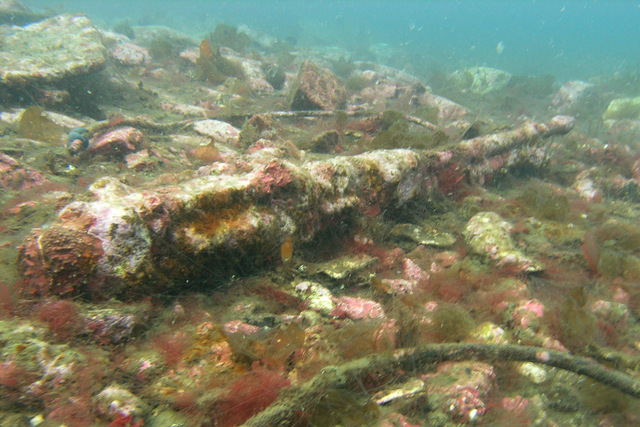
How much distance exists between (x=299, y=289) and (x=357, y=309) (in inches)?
25.4

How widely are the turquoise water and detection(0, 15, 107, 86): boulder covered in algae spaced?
79.0 feet

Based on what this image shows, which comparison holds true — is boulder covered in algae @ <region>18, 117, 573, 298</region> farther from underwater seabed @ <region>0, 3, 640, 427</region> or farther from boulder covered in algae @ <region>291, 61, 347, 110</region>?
boulder covered in algae @ <region>291, 61, 347, 110</region>

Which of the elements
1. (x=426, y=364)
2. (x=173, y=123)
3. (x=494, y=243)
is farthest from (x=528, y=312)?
(x=173, y=123)

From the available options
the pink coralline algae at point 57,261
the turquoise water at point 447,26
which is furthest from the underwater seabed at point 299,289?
the turquoise water at point 447,26

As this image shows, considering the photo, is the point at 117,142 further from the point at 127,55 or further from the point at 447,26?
the point at 447,26

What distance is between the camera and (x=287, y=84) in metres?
14.1

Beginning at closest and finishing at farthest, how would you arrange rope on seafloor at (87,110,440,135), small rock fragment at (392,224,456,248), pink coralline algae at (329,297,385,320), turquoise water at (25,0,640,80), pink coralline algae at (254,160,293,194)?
pink coralline algae at (329,297,385,320) → pink coralline algae at (254,160,293,194) → small rock fragment at (392,224,456,248) → rope on seafloor at (87,110,440,135) → turquoise water at (25,0,640,80)

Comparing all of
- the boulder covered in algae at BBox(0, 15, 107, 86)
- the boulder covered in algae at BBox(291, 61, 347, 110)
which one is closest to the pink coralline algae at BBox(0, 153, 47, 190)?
the boulder covered in algae at BBox(0, 15, 107, 86)

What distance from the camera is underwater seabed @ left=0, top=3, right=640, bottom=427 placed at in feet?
6.12

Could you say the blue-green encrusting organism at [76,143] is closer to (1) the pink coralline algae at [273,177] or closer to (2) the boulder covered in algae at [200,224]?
(2) the boulder covered in algae at [200,224]

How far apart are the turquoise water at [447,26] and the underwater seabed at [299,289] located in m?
29.7

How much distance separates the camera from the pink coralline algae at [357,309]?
9.37ft

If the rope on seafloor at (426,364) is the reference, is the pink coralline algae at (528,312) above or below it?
above

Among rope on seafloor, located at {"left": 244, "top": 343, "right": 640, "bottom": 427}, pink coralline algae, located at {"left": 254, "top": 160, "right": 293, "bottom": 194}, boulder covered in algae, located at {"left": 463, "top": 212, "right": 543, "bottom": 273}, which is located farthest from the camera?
boulder covered in algae, located at {"left": 463, "top": 212, "right": 543, "bottom": 273}
